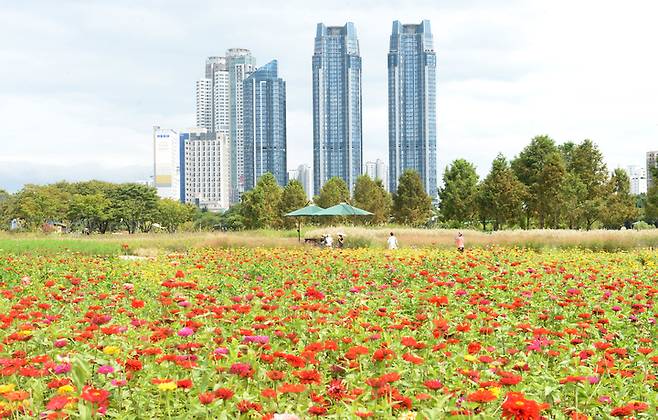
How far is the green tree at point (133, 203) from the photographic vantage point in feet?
223

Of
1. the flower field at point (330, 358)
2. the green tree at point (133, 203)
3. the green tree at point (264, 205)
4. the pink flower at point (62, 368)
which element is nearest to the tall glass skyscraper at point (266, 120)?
the green tree at point (133, 203)

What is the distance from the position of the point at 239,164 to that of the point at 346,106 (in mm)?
51511

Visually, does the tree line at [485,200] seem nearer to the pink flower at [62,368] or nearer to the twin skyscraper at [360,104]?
the pink flower at [62,368]

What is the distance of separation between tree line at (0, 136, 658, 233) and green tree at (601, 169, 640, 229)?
60 millimetres

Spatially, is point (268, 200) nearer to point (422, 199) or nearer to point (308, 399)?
point (422, 199)

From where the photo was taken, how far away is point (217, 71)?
513 ft

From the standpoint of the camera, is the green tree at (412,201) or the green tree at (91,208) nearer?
the green tree at (412,201)

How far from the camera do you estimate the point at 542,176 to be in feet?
119

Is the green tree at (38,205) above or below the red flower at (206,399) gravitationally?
above

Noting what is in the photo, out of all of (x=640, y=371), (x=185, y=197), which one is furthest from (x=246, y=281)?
(x=185, y=197)

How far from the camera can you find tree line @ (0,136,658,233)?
36750 mm

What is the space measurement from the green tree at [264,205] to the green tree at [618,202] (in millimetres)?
24916

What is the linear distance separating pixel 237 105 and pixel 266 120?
90.1 feet

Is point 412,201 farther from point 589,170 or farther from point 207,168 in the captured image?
point 207,168
